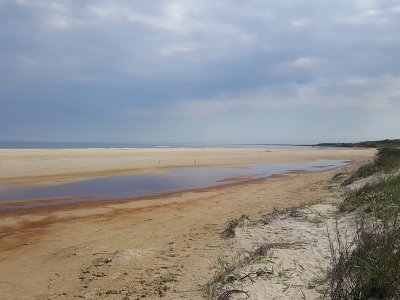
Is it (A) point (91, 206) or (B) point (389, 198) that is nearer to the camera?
(B) point (389, 198)

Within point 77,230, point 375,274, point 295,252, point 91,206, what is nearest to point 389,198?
point 295,252

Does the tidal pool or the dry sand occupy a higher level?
the tidal pool

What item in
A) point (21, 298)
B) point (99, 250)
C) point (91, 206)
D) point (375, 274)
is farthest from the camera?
point (91, 206)

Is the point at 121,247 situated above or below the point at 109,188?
below

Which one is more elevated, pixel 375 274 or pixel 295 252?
pixel 375 274

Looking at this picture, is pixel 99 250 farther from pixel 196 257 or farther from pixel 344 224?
pixel 344 224

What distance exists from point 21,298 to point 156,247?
2897mm

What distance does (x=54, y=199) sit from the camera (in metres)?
14.8

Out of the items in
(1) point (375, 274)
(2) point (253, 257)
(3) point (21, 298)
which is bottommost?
(3) point (21, 298)

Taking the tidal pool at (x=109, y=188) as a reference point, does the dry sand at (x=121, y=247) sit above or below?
below

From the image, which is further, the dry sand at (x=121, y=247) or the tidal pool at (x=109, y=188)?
the tidal pool at (x=109, y=188)

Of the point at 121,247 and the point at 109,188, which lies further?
the point at 109,188

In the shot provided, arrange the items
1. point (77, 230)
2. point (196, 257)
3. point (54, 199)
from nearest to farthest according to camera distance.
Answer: point (196, 257) < point (77, 230) < point (54, 199)

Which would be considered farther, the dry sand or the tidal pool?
the tidal pool
